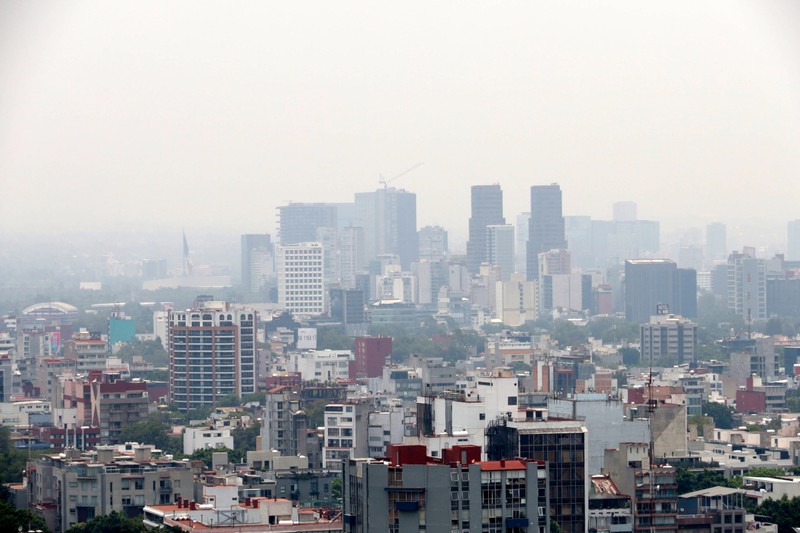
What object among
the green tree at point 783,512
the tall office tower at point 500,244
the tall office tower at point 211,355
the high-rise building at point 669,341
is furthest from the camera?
the tall office tower at point 500,244

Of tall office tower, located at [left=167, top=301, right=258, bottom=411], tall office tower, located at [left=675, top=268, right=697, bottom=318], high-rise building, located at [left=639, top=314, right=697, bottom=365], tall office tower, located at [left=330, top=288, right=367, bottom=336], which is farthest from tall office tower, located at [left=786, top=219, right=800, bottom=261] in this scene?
tall office tower, located at [left=167, top=301, right=258, bottom=411]

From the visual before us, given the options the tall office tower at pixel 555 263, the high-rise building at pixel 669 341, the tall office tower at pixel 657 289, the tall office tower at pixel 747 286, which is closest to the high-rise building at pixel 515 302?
the tall office tower at pixel 657 289

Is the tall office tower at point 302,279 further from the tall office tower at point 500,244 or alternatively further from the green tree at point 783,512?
the green tree at point 783,512

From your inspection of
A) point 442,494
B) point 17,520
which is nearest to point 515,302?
point 17,520

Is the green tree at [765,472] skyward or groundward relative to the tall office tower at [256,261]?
groundward

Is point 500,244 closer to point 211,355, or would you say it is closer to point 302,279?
point 302,279

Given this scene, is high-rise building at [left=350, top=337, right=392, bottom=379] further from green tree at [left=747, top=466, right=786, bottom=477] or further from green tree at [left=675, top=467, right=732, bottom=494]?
green tree at [left=675, top=467, right=732, bottom=494]
